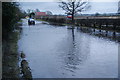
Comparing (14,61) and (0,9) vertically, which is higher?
(0,9)

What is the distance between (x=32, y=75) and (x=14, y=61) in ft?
7.73

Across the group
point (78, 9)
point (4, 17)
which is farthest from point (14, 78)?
point (78, 9)

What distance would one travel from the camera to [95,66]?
8320 millimetres

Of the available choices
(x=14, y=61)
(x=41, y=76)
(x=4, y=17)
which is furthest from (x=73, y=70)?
(x=4, y=17)

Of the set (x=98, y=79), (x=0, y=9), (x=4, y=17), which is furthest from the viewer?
(x=4, y=17)

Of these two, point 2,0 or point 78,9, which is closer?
point 2,0

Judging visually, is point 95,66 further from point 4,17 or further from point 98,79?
point 4,17

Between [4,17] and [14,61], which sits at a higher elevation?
[4,17]

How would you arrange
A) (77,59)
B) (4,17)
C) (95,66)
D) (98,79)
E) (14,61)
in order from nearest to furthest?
1. (98,79)
2. (95,66)
3. (14,61)
4. (77,59)
5. (4,17)

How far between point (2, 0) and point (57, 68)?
6476mm

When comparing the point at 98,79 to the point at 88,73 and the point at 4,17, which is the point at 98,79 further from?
the point at 4,17

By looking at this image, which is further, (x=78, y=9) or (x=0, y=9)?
(x=78, y=9)

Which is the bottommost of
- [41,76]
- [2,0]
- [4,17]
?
[41,76]

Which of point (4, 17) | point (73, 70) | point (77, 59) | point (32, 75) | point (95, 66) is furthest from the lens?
point (4, 17)
